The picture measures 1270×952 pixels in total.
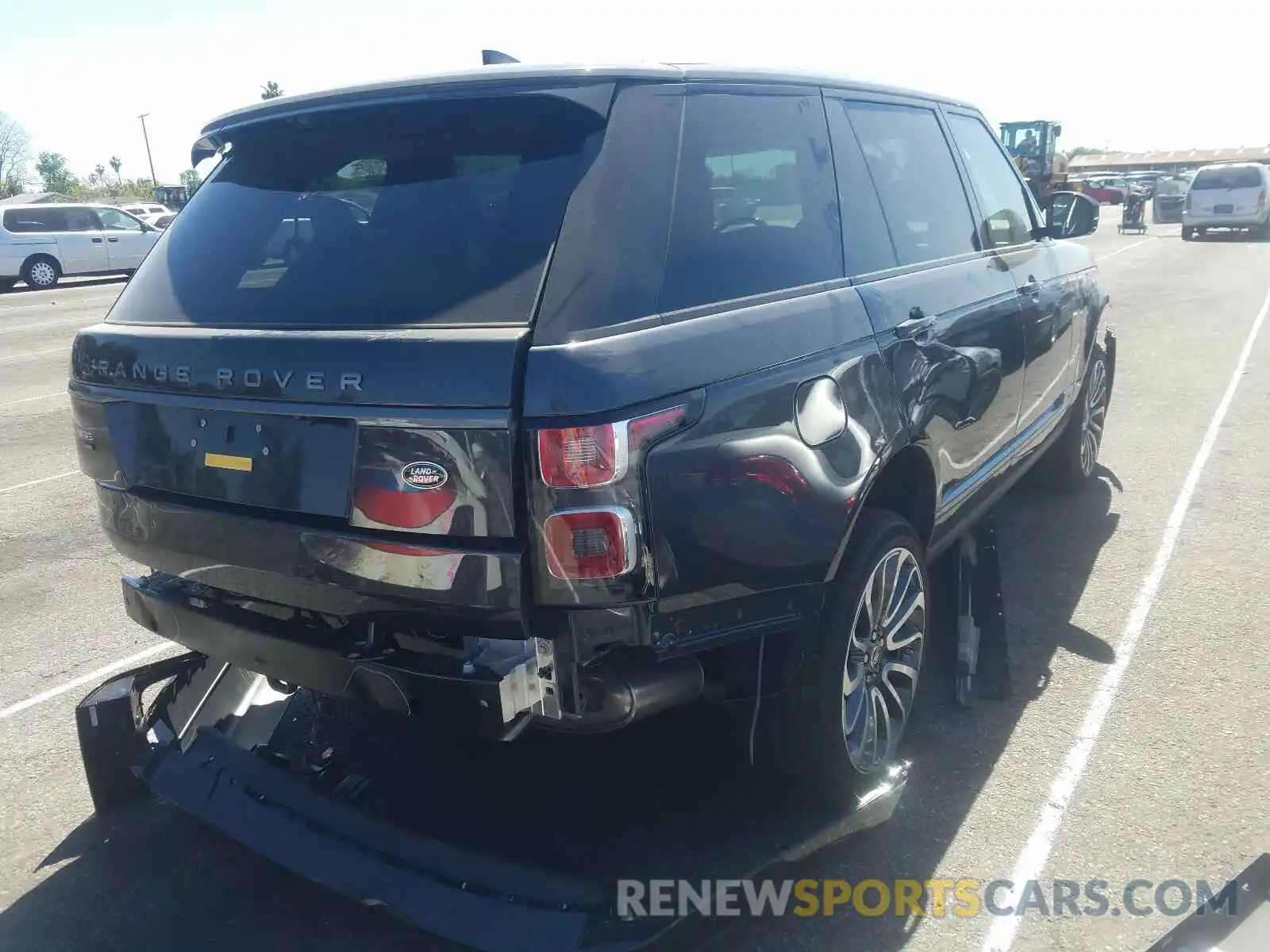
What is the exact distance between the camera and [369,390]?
2.35 metres

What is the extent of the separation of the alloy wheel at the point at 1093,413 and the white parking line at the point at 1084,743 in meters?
0.53

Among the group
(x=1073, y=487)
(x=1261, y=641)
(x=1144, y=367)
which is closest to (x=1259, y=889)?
(x=1261, y=641)

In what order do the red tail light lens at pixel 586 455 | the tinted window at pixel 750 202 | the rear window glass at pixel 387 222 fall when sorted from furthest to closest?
the tinted window at pixel 750 202
the rear window glass at pixel 387 222
the red tail light lens at pixel 586 455

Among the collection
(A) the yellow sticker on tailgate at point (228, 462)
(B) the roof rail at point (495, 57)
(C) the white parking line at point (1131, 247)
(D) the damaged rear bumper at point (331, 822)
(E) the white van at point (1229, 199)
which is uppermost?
(B) the roof rail at point (495, 57)

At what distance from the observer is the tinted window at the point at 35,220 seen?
22969mm

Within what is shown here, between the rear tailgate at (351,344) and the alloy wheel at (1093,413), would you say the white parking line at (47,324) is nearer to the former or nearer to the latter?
the alloy wheel at (1093,413)

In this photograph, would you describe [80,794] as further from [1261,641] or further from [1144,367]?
[1144,367]

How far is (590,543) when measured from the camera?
2.30 m

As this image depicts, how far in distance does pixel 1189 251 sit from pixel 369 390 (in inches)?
1056

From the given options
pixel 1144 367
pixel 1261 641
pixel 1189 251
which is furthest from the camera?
pixel 1189 251

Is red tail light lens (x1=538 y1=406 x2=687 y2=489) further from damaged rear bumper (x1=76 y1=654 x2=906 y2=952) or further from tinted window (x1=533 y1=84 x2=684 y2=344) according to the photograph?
damaged rear bumper (x1=76 y1=654 x2=906 y2=952)

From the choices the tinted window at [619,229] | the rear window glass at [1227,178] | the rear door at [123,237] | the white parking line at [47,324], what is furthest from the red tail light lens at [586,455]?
the rear window glass at [1227,178]

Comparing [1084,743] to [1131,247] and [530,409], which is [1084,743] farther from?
[1131,247]

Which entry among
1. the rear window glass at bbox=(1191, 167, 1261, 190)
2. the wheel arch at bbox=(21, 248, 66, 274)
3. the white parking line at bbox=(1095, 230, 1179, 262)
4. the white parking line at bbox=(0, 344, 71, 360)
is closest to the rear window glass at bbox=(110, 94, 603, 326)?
the white parking line at bbox=(0, 344, 71, 360)
